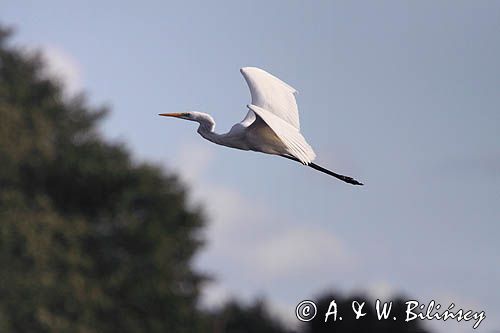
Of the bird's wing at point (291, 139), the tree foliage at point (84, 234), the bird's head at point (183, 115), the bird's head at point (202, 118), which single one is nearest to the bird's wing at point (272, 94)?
the bird's head at point (202, 118)

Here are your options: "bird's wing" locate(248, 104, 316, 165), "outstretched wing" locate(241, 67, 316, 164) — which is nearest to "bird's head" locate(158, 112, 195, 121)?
"outstretched wing" locate(241, 67, 316, 164)

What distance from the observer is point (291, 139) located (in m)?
11.8

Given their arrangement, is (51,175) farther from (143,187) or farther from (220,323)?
(220,323)

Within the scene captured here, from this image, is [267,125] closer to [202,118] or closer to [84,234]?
[202,118]

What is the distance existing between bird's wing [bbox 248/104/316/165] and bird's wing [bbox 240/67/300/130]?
1.92 m

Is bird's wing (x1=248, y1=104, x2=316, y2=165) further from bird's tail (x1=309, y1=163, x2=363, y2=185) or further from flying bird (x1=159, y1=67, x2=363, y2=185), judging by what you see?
bird's tail (x1=309, y1=163, x2=363, y2=185)

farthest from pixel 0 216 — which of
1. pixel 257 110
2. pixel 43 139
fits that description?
pixel 257 110

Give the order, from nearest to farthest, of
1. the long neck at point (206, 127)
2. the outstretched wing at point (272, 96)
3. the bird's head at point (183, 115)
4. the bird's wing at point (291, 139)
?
the bird's wing at point (291, 139) < the long neck at point (206, 127) < the bird's head at point (183, 115) < the outstretched wing at point (272, 96)

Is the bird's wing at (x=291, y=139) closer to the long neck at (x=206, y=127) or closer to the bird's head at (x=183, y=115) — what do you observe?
the long neck at (x=206, y=127)

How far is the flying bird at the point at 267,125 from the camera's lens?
38.9 feet

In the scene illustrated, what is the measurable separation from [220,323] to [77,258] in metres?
4.90

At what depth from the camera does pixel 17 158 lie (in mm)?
37469

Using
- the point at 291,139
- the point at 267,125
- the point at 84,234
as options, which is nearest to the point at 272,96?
the point at 267,125

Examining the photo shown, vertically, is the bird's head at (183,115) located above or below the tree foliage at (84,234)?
below
